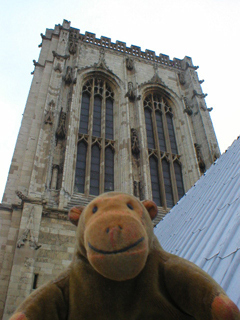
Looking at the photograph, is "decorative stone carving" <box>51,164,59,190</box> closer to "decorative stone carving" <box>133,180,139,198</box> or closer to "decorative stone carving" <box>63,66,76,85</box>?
"decorative stone carving" <box>133,180,139,198</box>

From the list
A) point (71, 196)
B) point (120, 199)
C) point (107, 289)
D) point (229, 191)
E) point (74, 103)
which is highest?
point (74, 103)

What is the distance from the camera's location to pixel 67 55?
55.4 feet

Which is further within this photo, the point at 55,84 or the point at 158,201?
the point at 55,84

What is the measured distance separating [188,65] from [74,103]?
33.3 ft

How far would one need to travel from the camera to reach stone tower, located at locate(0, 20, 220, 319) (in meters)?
9.41

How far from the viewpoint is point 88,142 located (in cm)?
1465

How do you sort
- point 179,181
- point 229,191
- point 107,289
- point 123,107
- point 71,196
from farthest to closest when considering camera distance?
point 123,107 → point 179,181 → point 71,196 → point 229,191 → point 107,289

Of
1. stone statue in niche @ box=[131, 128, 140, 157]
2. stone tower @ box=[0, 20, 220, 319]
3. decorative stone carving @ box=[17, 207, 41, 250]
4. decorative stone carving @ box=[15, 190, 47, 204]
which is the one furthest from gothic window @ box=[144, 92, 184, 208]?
decorative stone carving @ box=[17, 207, 41, 250]

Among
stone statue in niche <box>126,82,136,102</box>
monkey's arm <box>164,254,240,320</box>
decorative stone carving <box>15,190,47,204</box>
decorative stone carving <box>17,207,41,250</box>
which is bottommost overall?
monkey's arm <box>164,254,240,320</box>

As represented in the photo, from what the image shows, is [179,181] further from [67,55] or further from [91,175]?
[67,55]

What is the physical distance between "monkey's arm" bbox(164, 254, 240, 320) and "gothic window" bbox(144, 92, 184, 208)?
38.6 ft

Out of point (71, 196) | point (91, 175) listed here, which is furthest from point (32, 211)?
point (91, 175)

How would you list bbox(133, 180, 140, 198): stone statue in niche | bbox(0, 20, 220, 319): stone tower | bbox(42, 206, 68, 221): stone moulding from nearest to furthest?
bbox(0, 20, 220, 319): stone tower → bbox(42, 206, 68, 221): stone moulding → bbox(133, 180, 140, 198): stone statue in niche

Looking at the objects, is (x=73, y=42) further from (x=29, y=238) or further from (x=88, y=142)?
(x=29, y=238)
